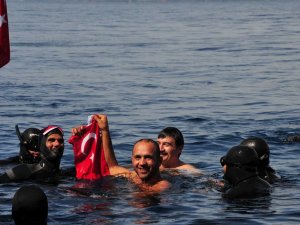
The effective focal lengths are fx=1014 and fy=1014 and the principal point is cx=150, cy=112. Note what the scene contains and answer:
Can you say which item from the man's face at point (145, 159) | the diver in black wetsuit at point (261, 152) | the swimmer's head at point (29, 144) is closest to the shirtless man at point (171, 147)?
the diver in black wetsuit at point (261, 152)

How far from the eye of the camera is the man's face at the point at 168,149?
52.2ft

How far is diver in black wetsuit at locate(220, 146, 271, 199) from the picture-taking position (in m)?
13.5

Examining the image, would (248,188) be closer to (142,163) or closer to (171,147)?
(142,163)

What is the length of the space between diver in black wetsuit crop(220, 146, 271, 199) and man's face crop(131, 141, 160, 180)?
939 millimetres

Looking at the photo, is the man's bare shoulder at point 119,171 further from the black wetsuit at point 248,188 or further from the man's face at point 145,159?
the black wetsuit at point 248,188

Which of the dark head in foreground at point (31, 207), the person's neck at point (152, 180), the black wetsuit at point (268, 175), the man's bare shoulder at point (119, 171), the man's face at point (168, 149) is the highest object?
the dark head in foreground at point (31, 207)

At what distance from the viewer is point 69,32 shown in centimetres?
7219

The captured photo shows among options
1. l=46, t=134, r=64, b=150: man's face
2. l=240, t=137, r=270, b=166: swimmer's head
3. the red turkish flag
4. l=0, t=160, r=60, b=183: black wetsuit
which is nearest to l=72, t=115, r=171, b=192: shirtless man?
the red turkish flag

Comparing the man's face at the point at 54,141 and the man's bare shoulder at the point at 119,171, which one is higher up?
the man's face at the point at 54,141

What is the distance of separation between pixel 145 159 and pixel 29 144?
2.95 meters

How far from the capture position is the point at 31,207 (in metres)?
9.51

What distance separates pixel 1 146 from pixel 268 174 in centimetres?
734

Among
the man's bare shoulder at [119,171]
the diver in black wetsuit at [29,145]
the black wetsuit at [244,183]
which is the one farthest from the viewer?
the diver in black wetsuit at [29,145]

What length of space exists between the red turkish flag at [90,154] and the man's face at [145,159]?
3.68 ft
